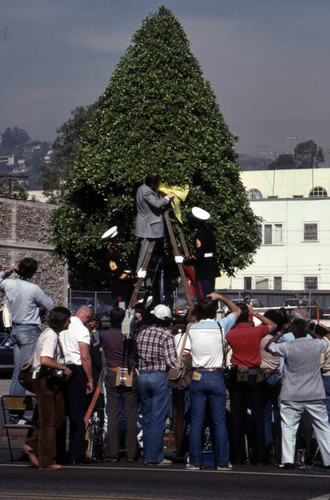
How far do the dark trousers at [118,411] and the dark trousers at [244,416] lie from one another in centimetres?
137

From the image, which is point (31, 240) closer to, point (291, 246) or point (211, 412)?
point (291, 246)

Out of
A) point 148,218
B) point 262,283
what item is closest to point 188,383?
point 148,218

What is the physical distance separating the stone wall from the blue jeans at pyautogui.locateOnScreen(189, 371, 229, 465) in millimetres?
38532

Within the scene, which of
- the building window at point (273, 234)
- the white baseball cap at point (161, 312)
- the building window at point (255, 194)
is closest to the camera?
the white baseball cap at point (161, 312)

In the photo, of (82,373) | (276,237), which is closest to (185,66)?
(82,373)

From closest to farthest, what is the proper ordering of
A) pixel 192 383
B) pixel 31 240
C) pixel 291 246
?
pixel 192 383, pixel 31 240, pixel 291 246

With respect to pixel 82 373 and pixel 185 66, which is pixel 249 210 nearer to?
pixel 185 66

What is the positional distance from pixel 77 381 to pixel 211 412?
1.80 m

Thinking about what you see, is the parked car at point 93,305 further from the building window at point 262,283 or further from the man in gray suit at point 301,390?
the man in gray suit at point 301,390

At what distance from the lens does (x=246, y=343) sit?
13.4 meters

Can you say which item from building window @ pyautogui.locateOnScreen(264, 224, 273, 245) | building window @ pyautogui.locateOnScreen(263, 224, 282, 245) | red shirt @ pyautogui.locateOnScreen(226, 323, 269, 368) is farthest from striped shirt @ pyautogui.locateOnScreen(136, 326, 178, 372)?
building window @ pyautogui.locateOnScreen(264, 224, 273, 245)

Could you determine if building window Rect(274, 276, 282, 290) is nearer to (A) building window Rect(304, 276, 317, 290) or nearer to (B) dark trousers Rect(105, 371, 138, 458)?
(A) building window Rect(304, 276, 317, 290)

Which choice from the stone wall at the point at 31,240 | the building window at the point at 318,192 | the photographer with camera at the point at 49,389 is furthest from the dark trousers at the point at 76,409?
the building window at the point at 318,192

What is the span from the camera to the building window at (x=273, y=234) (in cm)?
7988
